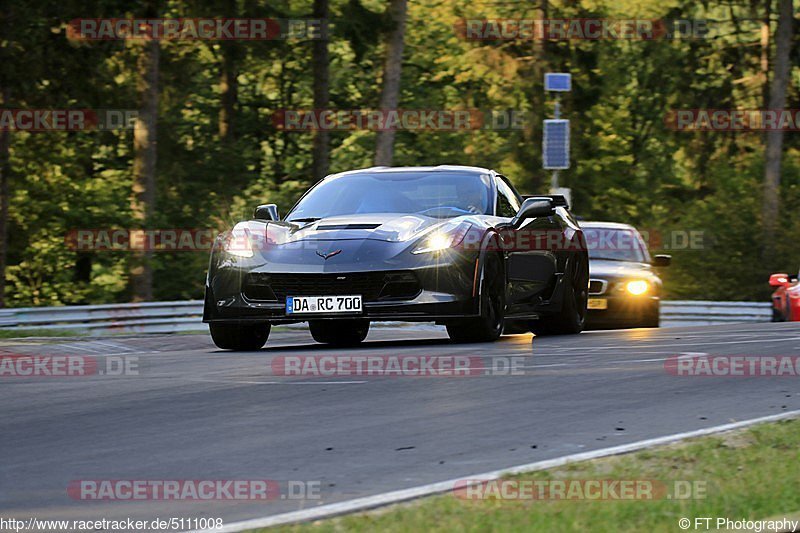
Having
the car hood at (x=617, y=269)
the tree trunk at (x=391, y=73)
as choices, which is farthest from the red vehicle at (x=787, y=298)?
the tree trunk at (x=391, y=73)

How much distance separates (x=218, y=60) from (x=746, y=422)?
131 feet

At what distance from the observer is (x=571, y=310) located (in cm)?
1462

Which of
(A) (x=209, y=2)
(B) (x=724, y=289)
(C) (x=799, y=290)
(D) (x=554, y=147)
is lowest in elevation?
(B) (x=724, y=289)

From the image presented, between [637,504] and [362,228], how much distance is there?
644 centimetres

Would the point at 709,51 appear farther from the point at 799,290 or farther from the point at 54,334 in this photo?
the point at 54,334

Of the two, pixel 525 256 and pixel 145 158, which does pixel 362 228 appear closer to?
pixel 525 256

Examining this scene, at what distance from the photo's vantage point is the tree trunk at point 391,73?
33.8m

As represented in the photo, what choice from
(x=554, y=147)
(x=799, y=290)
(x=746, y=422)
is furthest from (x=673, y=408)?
(x=554, y=147)

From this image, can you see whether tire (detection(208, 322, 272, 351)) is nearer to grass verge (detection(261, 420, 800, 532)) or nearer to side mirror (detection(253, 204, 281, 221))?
side mirror (detection(253, 204, 281, 221))

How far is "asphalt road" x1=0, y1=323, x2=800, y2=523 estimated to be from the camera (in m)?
6.56

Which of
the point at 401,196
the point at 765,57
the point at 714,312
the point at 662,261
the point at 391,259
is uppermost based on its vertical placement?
the point at 765,57

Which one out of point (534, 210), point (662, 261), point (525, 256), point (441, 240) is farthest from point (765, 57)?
point (441, 240)

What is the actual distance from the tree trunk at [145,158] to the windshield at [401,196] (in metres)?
19.9

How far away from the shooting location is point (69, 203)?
135 feet
